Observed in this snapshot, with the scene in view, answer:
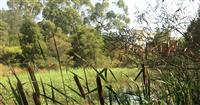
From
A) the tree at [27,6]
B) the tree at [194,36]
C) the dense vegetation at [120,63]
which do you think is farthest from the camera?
the tree at [27,6]

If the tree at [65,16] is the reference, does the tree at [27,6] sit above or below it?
above

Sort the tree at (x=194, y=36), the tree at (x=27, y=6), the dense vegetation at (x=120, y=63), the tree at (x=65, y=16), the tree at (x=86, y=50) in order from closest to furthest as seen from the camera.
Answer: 1. the dense vegetation at (x=120, y=63)
2. the tree at (x=86, y=50)
3. the tree at (x=65, y=16)
4. the tree at (x=194, y=36)
5. the tree at (x=27, y=6)

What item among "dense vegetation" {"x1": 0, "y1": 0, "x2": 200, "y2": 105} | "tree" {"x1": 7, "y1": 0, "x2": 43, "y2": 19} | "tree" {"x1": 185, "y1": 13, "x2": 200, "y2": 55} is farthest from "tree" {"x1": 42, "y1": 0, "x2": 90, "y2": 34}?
"tree" {"x1": 7, "y1": 0, "x2": 43, "y2": 19}

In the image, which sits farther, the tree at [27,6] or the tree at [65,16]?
the tree at [27,6]

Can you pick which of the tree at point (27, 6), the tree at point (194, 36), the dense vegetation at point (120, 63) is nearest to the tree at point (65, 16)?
the dense vegetation at point (120, 63)

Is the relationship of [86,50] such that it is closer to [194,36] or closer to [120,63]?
[120,63]

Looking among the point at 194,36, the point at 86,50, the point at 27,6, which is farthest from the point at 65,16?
the point at 27,6

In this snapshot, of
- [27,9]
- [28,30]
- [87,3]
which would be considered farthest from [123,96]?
[27,9]

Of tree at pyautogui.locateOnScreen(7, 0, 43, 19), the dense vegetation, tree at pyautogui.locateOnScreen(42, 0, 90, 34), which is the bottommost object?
the dense vegetation

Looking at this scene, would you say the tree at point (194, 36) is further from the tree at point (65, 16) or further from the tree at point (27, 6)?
the tree at point (27, 6)

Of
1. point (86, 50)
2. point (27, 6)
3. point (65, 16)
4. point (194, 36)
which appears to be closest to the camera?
point (65, 16)

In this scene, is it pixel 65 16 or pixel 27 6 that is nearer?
pixel 65 16

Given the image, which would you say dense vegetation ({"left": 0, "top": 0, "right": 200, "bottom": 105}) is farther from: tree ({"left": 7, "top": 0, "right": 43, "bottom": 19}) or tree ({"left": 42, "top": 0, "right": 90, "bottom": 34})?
tree ({"left": 7, "top": 0, "right": 43, "bottom": 19})

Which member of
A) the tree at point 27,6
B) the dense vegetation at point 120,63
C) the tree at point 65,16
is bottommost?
the dense vegetation at point 120,63
